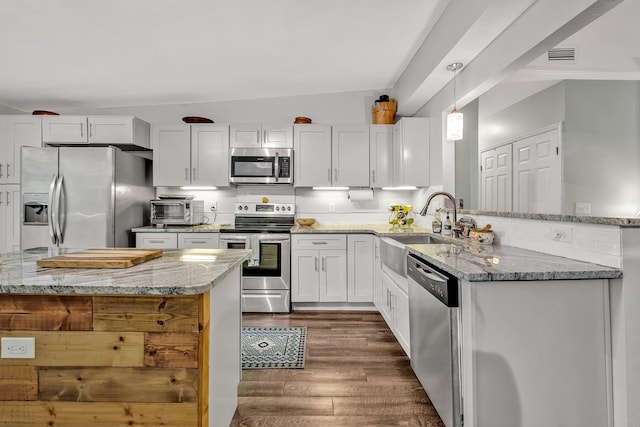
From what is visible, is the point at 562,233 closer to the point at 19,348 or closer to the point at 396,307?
the point at 396,307

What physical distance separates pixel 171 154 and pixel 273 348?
104 inches

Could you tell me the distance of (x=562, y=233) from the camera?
177 cm

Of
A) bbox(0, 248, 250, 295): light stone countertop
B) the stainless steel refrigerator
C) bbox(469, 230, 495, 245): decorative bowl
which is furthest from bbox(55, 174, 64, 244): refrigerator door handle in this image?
bbox(469, 230, 495, 245): decorative bowl

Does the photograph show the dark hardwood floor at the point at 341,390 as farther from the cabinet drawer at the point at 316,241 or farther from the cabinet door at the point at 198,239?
the cabinet door at the point at 198,239

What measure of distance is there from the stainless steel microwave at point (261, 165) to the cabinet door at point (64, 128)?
176cm

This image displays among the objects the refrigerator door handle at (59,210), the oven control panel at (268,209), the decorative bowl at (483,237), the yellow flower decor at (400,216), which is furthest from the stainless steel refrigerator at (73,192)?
the decorative bowl at (483,237)

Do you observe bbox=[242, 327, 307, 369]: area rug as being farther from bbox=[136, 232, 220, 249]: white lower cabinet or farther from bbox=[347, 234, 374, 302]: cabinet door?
bbox=[136, 232, 220, 249]: white lower cabinet

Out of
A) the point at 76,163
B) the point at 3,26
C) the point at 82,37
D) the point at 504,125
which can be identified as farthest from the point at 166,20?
the point at 504,125

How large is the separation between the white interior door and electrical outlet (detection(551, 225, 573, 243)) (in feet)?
0.43

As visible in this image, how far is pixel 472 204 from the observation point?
9.38ft

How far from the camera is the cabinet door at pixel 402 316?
2416mm

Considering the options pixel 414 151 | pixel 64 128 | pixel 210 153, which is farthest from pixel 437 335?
pixel 64 128

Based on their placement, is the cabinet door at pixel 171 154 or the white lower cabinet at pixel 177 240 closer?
the white lower cabinet at pixel 177 240

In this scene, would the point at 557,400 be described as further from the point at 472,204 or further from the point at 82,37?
the point at 82,37
